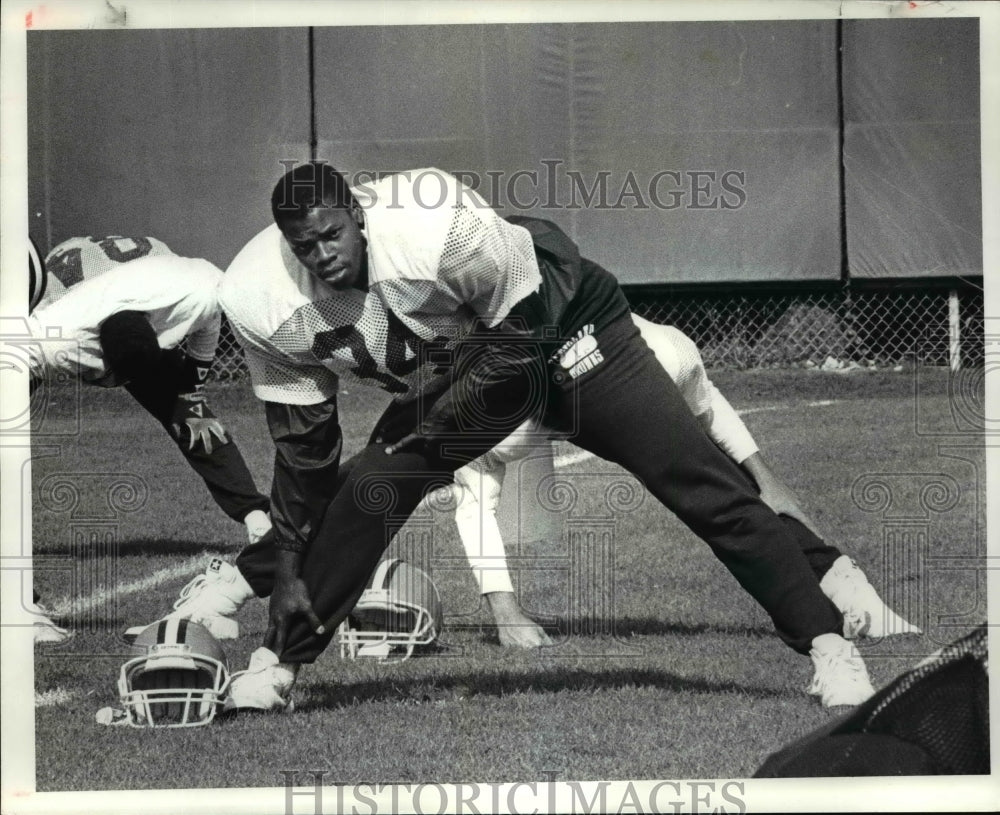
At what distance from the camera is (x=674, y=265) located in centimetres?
447

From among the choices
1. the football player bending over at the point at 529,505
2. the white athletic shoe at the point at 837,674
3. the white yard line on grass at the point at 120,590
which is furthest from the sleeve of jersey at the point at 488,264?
the white athletic shoe at the point at 837,674

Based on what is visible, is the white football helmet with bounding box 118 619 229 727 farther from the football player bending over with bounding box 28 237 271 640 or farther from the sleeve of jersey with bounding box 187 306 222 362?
the sleeve of jersey with bounding box 187 306 222 362

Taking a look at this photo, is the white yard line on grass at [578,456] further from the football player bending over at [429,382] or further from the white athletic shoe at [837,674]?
the white athletic shoe at [837,674]

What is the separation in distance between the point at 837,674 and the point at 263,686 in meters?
1.41

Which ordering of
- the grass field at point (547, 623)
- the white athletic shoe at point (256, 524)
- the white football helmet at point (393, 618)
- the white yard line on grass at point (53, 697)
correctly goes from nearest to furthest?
the grass field at point (547, 623) → the white yard line on grass at point (53, 697) → the white football helmet at point (393, 618) → the white athletic shoe at point (256, 524)

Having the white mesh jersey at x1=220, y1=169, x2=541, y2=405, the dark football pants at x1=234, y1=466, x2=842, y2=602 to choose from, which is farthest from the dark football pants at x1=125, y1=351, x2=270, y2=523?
the white mesh jersey at x1=220, y1=169, x2=541, y2=405

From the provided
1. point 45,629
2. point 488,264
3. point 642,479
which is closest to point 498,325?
point 488,264

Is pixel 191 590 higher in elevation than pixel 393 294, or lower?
lower

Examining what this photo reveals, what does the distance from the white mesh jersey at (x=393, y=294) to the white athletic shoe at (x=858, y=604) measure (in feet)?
3.50

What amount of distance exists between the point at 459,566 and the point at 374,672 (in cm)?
34

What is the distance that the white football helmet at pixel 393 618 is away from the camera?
14.2 feet

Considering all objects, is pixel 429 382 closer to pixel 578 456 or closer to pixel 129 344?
pixel 578 456

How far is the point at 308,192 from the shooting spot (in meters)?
4.20

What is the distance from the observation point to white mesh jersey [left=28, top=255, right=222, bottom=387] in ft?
14.2
